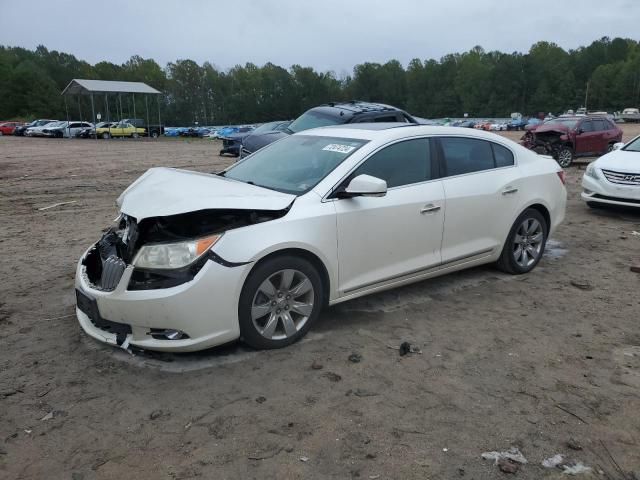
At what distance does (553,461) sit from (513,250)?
10.4 feet

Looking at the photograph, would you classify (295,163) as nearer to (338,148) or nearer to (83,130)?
(338,148)

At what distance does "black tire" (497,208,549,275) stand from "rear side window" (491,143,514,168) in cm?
55

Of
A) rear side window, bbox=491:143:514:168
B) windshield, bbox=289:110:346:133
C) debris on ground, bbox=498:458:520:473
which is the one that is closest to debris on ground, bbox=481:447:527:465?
debris on ground, bbox=498:458:520:473

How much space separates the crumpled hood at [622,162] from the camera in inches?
338

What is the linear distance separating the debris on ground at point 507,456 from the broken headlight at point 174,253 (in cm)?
207

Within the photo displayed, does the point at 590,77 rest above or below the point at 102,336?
above

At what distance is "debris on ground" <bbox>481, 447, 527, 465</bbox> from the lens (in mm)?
2805

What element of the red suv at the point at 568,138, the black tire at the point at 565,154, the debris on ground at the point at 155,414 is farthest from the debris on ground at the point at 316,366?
the black tire at the point at 565,154

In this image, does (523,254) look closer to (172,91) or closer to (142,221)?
(142,221)

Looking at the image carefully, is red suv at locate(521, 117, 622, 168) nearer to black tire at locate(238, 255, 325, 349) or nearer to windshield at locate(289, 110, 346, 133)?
windshield at locate(289, 110, 346, 133)

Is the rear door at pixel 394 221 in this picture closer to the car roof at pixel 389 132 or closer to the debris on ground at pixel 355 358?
the car roof at pixel 389 132

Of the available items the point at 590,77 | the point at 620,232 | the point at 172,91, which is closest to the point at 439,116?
the point at 590,77

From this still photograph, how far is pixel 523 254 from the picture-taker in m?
5.80

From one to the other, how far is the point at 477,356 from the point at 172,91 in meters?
121
